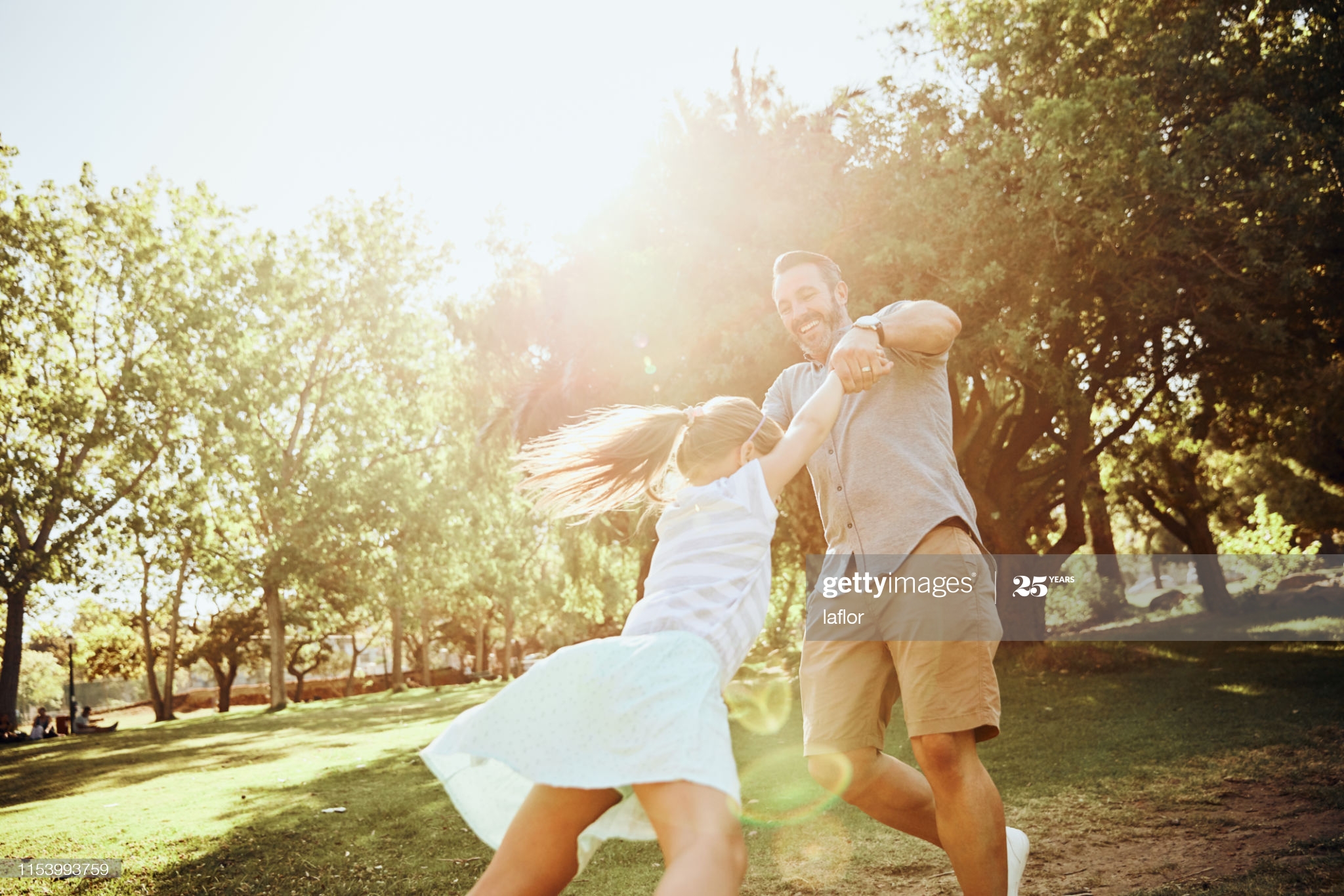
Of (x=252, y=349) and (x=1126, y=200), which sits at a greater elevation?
(x=252, y=349)

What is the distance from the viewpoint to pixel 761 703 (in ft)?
42.9

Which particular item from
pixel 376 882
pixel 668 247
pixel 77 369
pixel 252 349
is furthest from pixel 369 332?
pixel 376 882

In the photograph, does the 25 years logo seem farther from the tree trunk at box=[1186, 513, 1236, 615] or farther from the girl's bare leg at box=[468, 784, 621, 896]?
the girl's bare leg at box=[468, 784, 621, 896]

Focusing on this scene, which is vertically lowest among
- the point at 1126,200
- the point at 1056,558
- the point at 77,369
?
the point at 1056,558

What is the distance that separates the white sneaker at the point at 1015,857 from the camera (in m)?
2.99

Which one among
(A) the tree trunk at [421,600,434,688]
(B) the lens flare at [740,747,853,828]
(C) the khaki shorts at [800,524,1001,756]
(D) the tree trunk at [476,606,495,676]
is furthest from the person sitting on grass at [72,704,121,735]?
(C) the khaki shorts at [800,524,1001,756]

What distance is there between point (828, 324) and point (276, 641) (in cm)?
2587

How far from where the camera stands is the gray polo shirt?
3.00 m

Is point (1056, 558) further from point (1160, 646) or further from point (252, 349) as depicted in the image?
point (252, 349)

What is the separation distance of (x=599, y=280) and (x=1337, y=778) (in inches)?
424

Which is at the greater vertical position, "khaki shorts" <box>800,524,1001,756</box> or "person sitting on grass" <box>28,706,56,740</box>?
"khaki shorts" <box>800,524,1001,756</box>

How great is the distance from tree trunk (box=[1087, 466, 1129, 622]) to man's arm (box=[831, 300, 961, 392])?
14609 mm

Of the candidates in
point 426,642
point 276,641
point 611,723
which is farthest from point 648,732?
point 426,642

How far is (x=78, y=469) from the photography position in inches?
830
